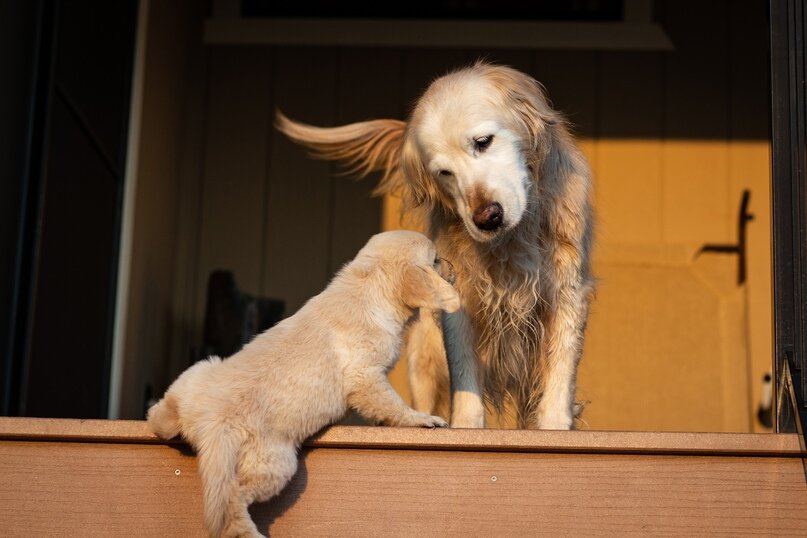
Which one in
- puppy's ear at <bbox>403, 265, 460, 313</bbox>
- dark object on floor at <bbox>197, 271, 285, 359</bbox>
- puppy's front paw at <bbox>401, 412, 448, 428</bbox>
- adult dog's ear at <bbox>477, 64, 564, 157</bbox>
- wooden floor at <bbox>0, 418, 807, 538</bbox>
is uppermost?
adult dog's ear at <bbox>477, 64, 564, 157</bbox>

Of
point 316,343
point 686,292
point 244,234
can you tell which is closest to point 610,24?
point 686,292

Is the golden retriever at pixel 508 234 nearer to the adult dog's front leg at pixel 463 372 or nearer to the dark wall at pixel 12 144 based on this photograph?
the adult dog's front leg at pixel 463 372

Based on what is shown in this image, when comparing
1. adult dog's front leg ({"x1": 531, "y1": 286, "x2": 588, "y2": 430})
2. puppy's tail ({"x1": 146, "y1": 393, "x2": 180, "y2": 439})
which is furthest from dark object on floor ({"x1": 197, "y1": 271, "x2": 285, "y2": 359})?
puppy's tail ({"x1": 146, "y1": 393, "x2": 180, "y2": 439})

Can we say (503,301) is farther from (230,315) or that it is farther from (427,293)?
(230,315)

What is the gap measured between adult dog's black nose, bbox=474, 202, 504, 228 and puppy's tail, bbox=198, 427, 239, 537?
36.4 inches

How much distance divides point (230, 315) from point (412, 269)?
8.95 ft

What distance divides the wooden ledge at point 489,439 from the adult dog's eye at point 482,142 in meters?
0.87

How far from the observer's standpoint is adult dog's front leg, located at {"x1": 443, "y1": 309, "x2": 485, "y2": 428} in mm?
3010

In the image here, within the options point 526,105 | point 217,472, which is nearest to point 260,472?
point 217,472

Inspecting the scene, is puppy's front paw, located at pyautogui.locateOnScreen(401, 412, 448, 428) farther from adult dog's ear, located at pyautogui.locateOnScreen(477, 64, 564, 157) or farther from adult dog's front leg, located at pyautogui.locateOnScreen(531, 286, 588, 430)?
adult dog's ear, located at pyautogui.locateOnScreen(477, 64, 564, 157)

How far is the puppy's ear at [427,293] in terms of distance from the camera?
2482 millimetres

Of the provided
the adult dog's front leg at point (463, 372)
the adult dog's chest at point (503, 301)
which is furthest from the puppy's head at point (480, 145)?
the adult dog's front leg at point (463, 372)

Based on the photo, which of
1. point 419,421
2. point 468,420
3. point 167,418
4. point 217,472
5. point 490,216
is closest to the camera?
point 217,472

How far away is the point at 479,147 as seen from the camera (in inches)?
118
